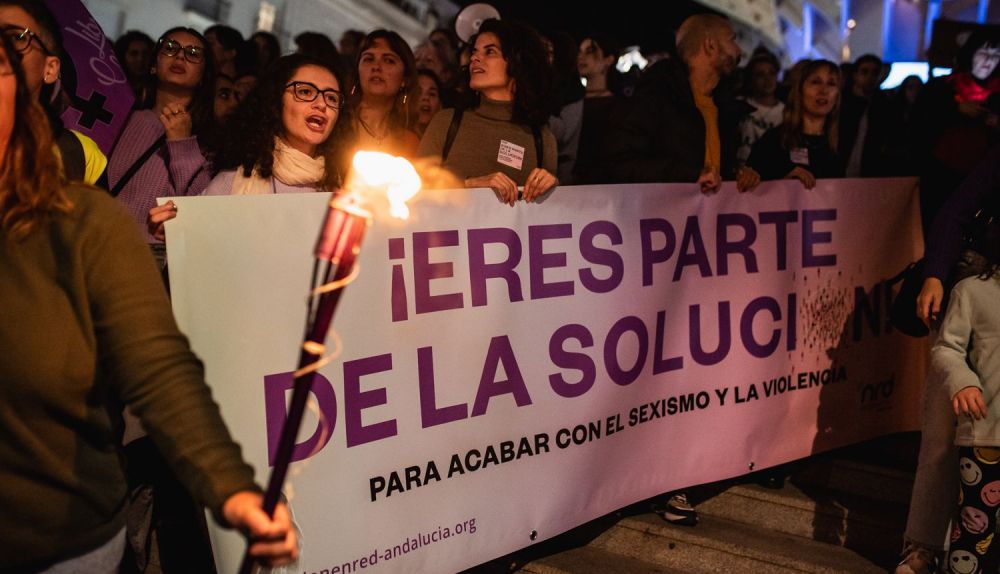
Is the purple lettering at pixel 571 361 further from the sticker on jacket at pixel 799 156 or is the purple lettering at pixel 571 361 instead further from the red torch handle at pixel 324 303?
the red torch handle at pixel 324 303

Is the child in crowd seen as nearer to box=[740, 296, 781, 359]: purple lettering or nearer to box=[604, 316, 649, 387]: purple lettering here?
box=[740, 296, 781, 359]: purple lettering

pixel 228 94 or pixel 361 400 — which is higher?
pixel 228 94

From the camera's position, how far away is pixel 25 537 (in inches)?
54.6

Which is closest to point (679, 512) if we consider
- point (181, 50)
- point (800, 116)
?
point (800, 116)

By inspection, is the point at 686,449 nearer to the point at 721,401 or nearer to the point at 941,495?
the point at 721,401

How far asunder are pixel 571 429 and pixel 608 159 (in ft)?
4.68

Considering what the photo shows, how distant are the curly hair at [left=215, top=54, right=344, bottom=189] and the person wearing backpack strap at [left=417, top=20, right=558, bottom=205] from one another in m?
0.61

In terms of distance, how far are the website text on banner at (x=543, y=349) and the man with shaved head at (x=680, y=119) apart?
31cm

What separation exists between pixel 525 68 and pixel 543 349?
124 centimetres

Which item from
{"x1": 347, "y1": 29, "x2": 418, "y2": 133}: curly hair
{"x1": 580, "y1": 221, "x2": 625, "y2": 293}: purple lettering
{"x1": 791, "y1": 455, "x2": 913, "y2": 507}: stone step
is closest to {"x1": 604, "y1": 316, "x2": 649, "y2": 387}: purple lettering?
{"x1": 580, "y1": 221, "x2": 625, "y2": 293}: purple lettering

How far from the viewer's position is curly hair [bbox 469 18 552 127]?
12.3 feet

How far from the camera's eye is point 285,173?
310 centimetres

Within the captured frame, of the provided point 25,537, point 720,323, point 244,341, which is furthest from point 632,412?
point 25,537

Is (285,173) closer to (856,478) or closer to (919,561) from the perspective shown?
(919,561)
